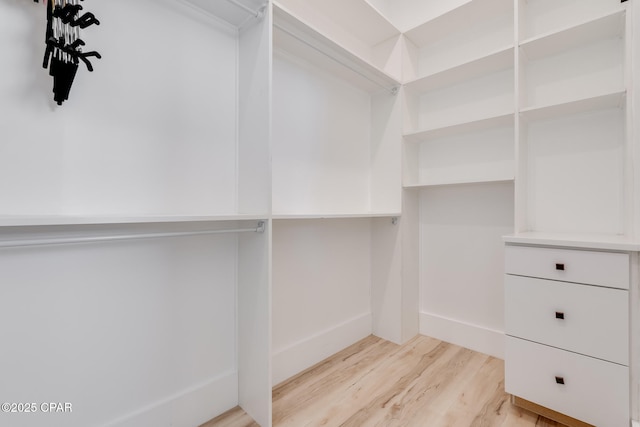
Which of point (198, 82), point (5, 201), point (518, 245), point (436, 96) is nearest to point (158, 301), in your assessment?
point (5, 201)

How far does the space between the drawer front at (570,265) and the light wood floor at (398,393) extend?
0.71 meters

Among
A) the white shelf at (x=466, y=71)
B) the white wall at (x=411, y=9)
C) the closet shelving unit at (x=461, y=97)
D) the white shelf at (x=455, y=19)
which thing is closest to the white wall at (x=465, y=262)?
the closet shelving unit at (x=461, y=97)

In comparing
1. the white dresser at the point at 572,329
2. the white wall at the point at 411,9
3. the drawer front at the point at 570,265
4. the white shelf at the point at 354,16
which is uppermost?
the white wall at the point at 411,9

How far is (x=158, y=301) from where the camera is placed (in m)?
1.31

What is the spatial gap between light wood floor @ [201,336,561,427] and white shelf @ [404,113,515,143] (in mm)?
1544

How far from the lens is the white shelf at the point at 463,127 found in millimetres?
1806

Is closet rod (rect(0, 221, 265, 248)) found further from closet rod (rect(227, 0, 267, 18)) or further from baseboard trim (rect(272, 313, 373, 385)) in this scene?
closet rod (rect(227, 0, 267, 18))

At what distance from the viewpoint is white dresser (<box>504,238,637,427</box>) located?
125 cm

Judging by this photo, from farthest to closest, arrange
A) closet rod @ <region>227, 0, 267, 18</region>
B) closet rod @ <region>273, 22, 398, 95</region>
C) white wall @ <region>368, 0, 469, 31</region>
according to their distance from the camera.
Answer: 1. white wall @ <region>368, 0, 469, 31</region>
2. closet rod @ <region>273, 22, 398, 95</region>
3. closet rod @ <region>227, 0, 267, 18</region>

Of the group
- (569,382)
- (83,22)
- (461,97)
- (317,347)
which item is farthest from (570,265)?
(83,22)

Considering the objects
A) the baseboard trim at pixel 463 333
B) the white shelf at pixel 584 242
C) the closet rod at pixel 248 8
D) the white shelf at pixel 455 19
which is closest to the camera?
the white shelf at pixel 584 242

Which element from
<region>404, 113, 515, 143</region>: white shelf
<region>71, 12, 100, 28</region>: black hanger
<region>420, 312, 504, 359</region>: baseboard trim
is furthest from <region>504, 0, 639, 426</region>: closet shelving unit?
<region>71, 12, 100, 28</region>: black hanger

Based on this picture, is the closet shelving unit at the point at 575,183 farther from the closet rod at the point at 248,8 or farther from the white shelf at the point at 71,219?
the white shelf at the point at 71,219

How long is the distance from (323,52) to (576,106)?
1.41 meters
